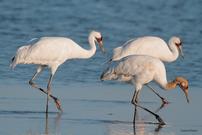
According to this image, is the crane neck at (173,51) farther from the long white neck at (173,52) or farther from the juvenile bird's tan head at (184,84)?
the juvenile bird's tan head at (184,84)

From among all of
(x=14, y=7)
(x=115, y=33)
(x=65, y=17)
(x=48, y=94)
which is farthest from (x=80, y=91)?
(x=14, y=7)

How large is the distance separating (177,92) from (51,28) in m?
8.43

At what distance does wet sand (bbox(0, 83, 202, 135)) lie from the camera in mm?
12711

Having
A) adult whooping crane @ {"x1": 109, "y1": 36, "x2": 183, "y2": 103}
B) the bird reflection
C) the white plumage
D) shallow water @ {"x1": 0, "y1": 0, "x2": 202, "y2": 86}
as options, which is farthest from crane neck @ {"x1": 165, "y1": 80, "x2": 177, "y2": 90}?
shallow water @ {"x1": 0, "y1": 0, "x2": 202, "y2": 86}

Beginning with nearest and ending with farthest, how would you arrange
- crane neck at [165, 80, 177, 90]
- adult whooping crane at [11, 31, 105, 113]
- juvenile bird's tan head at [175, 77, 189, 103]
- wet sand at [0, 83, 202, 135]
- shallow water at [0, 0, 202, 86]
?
wet sand at [0, 83, 202, 135] < juvenile bird's tan head at [175, 77, 189, 103] < crane neck at [165, 80, 177, 90] < adult whooping crane at [11, 31, 105, 113] < shallow water at [0, 0, 202, 86]

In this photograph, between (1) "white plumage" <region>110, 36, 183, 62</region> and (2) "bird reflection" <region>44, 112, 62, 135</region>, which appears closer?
(2) "bird reflection" <region>44, 112, 62, 135</region>

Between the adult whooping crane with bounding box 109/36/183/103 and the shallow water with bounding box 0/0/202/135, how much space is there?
0.70 metres

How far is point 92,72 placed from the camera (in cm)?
1806

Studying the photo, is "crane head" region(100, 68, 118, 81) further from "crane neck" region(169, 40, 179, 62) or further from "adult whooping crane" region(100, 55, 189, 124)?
"crane neck" region(169, 40, 179, 62)

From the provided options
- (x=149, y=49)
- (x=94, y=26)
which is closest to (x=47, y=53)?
(x=149, y=49)

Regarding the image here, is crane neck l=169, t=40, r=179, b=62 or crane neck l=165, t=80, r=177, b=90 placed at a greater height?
crane neck l=169, t=40, r=179, b=62

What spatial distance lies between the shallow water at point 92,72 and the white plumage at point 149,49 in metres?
0.70

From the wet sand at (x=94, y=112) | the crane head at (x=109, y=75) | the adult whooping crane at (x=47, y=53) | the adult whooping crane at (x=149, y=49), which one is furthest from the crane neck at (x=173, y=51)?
the crane head at (x=109, y=75)

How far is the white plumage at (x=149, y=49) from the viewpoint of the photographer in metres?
16.3
